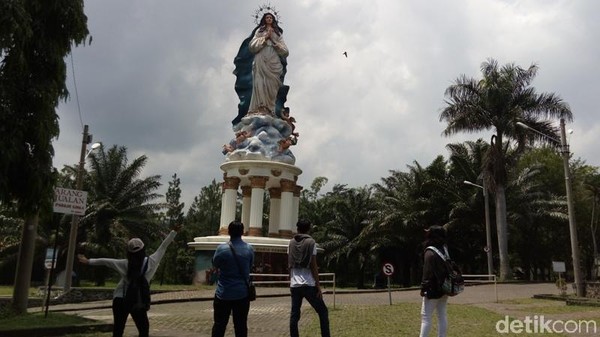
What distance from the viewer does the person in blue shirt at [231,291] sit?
19.8 feet

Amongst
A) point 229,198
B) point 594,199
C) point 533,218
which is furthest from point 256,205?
point 594,199

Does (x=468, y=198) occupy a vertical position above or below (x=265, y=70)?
below

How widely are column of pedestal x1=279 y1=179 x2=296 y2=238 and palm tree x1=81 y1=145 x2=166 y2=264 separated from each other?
7.63 m

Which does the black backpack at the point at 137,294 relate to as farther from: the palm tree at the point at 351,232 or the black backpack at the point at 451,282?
the palm tree at the point at 351,232

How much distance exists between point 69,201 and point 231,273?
308 inches

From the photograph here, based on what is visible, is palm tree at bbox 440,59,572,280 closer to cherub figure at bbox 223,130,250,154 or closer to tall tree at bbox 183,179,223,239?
cherub figure at bbox 223,130,250,154

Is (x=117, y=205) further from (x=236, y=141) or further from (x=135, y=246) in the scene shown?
(x=135, y=246)

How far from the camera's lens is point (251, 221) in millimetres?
27406

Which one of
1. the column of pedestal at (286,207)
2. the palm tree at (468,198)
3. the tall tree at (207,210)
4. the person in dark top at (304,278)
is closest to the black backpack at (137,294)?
the person in dark top at (304,278)

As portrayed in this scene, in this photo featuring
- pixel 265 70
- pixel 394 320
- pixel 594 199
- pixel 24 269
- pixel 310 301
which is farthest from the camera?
pixel 594 199

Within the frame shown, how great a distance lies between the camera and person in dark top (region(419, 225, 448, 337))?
633cm

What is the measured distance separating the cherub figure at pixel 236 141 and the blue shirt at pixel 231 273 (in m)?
23.2

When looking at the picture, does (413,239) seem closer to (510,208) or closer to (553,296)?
(510,208)

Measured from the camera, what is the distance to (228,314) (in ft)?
19.9
